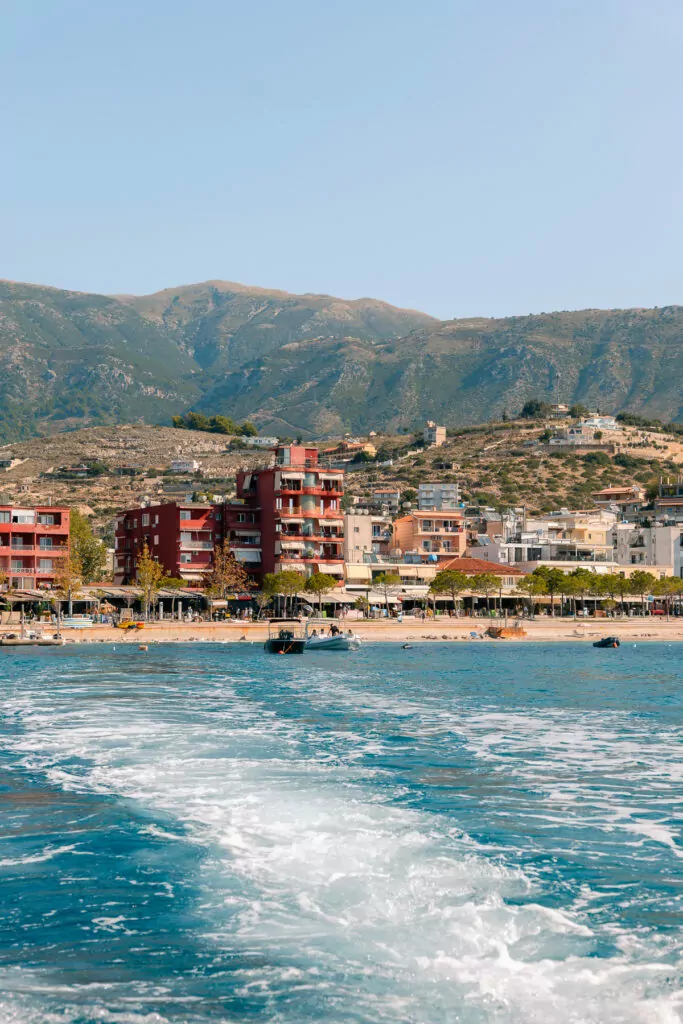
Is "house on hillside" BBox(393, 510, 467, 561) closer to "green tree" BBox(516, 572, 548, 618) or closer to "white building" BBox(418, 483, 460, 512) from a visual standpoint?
"green tree" BBox(516, 572, 548, 618)

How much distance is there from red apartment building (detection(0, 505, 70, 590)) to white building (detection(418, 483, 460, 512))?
244 feet

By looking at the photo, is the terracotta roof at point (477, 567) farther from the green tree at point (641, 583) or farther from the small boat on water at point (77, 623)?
the small boat on water at point (77, 623)

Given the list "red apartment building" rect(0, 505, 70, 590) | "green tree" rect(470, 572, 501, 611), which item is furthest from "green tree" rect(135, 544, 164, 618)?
"green tree" rect(470, 572, 501, 611)

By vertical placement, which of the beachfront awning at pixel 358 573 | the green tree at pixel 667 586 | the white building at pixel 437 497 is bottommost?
the green tree at pixel 667 586

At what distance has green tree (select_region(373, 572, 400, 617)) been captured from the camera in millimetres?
135500

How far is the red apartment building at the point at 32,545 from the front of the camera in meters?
126

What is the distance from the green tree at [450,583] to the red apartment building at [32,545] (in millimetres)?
41854

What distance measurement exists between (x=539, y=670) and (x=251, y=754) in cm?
4641

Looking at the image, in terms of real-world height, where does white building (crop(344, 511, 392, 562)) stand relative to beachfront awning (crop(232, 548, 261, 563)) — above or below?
above

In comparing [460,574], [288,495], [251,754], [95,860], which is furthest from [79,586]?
[95,860]

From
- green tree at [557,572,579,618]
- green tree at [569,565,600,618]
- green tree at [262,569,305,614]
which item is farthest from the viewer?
green tree at [569,565,600,618]

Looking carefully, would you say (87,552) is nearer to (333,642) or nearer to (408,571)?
(408,571)

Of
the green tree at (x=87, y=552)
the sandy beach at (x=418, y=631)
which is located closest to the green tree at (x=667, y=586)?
the sandy beach at (x=418, y=631)

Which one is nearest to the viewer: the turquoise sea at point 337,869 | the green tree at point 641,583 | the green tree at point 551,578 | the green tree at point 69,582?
the turquoise sea at point 337,869
